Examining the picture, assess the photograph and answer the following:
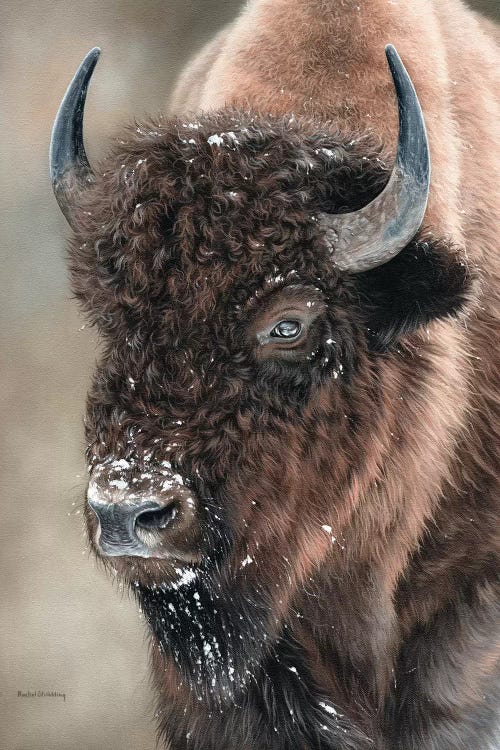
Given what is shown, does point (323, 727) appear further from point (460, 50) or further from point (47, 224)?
point (460, 50)

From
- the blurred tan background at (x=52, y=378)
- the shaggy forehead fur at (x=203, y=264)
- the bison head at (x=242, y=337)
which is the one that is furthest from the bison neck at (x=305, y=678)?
the blurred tan background at (x=52, y=378)

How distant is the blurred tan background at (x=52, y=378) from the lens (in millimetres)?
3842

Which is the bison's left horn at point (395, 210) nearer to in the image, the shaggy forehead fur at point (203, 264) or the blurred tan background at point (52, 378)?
the shaggy forehead fur at point (203, 264)

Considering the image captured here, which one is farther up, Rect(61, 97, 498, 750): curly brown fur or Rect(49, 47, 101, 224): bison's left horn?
Rect(49, 47, 101, 224): bison's left horn

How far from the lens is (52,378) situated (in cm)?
405

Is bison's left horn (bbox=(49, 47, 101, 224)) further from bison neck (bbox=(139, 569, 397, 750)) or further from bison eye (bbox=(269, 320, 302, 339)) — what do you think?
bison neck (bbox=(139, 569, 397, 750))

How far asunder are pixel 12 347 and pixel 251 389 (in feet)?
6.83

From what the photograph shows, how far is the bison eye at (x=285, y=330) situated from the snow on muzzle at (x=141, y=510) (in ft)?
1.50

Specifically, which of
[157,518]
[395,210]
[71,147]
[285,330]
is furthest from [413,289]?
[71,147]

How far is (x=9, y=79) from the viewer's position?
3.90 metres

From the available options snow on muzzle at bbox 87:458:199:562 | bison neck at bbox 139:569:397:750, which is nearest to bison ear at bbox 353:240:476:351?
snow on muzzle at bbox 87:458:199:562

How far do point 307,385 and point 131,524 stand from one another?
641 mm

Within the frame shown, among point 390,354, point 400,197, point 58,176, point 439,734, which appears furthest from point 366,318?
point 439,734

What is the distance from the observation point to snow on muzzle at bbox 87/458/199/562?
2.00m
